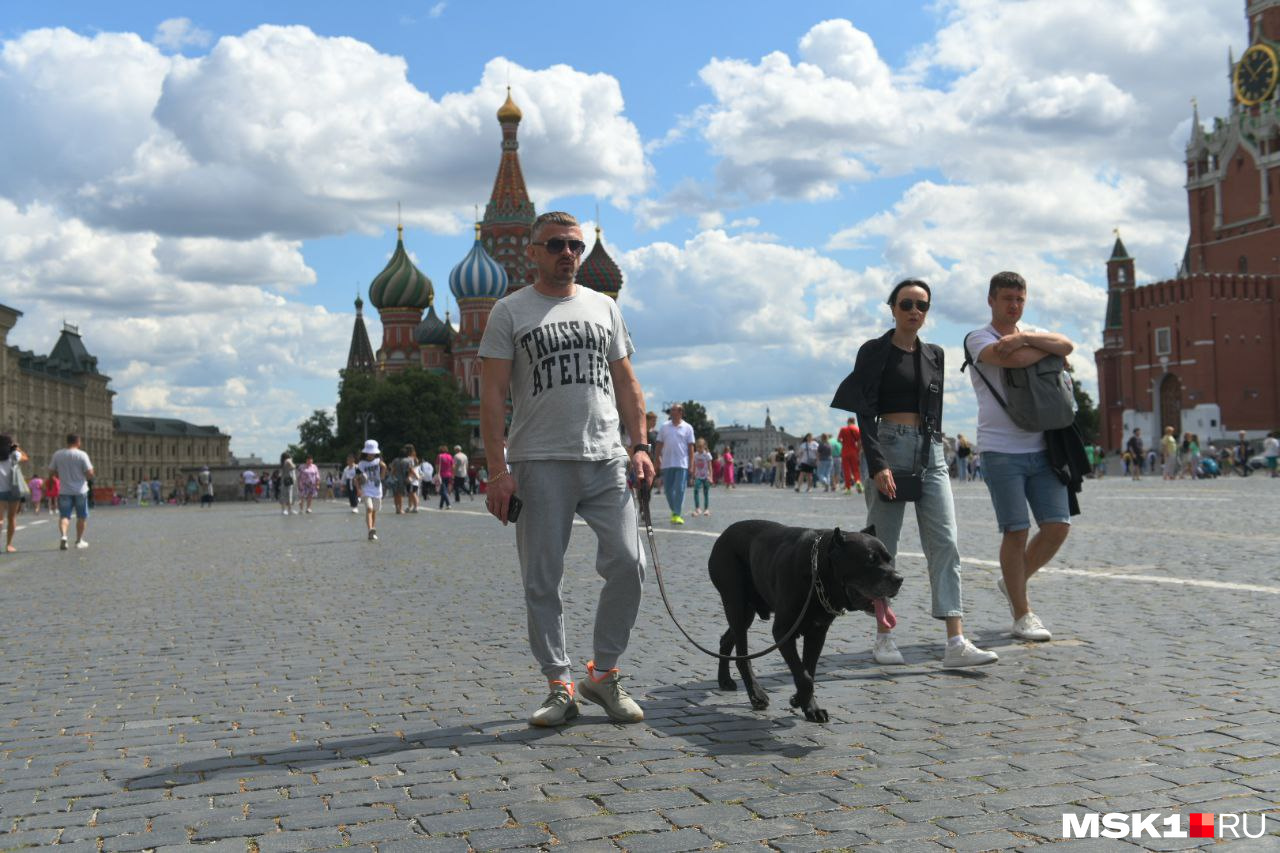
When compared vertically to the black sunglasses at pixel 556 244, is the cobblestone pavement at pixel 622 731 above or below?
below

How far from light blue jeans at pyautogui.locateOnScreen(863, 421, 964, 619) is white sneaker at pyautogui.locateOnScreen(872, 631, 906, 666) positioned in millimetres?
287

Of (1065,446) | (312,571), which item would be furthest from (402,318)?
(1065,446)

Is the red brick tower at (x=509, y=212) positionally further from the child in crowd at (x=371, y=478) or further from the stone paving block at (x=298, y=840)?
the stone paving block at (x=298, y=840)

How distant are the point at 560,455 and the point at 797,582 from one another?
41.7 inches

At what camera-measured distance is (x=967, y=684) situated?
5672 mm

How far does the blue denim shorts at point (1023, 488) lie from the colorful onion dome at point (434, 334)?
10595 cm

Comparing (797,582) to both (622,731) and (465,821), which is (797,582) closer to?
(622,731)

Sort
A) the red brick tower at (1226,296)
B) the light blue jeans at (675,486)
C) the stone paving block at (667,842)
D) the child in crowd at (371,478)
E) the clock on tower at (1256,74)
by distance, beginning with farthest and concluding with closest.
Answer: the clock on tower at (1256,74) < the red brick tower at (1226,296) < the light blue jeans at (675,486) < the child in crowd at (371,478) < the stone paving block at (667,842)

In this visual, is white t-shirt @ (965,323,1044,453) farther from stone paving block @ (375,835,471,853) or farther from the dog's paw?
stone paving block @ (375,835,471,853)

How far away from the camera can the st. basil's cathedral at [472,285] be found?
10256 cm

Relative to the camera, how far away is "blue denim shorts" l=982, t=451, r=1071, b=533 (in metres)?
6.78

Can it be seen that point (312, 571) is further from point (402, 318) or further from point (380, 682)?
point (402, 318)

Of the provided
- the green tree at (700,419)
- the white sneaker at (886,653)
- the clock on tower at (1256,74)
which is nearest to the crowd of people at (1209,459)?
the white sneaker at (886,653)

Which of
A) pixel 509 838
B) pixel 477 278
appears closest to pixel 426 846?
pixel 509 838
